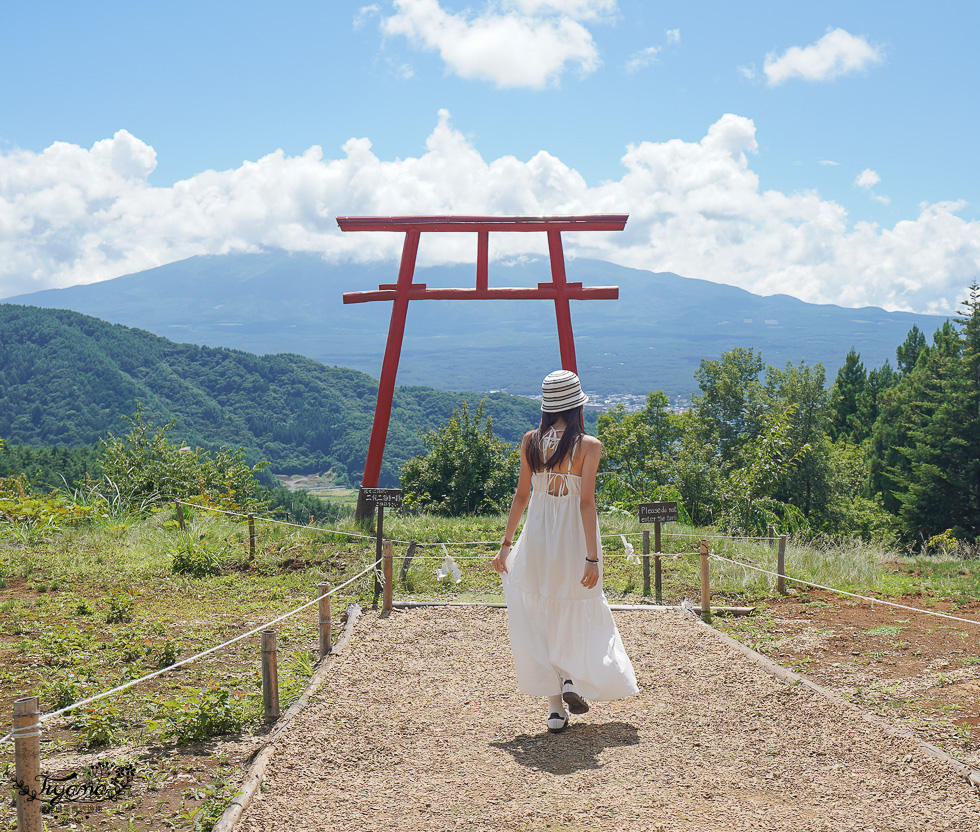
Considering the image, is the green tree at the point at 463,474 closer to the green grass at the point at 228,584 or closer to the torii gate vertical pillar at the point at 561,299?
Result: the green grass at the point at 228,584

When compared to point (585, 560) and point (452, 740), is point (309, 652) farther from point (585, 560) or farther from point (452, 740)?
point (585, 560)

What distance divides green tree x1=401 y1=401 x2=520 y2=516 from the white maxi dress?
932 centimetres

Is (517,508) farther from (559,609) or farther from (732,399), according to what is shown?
(732,399)

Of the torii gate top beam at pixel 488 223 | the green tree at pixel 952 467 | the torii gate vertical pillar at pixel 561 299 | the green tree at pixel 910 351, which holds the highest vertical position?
the green tree at pixel 910 351

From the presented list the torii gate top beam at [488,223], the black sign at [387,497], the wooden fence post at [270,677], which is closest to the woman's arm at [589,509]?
the wooden fence post at [270,677]

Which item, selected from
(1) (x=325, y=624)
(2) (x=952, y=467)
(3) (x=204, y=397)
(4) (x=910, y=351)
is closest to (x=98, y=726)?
(1) (x=325, y=624)

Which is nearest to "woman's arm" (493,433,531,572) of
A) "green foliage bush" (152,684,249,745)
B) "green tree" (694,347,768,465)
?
"green foliage bush" (152,684,249,745)

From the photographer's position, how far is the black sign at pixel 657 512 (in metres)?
8.01

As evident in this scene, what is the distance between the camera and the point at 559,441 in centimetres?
433

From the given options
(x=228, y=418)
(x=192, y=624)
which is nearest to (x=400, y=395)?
(x=228, y=418)

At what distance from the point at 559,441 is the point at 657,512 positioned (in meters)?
4.01

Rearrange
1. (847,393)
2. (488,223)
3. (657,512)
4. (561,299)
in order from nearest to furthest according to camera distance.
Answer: (657,512), (488,223), (561,299), (847,393)

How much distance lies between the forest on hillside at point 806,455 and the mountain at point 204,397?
98.8 feet

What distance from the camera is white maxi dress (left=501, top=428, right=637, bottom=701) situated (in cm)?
433
